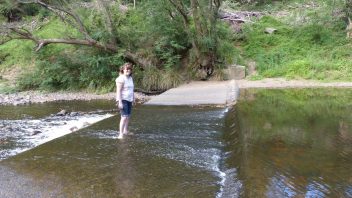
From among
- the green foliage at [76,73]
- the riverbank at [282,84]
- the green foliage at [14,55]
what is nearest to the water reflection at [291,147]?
the riverbank at [282,84]

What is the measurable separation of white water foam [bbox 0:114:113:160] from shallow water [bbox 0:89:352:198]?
0.79 m

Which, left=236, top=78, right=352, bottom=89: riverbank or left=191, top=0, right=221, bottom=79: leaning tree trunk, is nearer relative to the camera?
left=236, top=78, right=352, bottom=89: riverbank

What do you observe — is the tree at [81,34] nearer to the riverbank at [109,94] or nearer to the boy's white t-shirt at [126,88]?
the riverbank at [109,94]

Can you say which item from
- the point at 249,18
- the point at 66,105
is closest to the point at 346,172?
the point at 66,105

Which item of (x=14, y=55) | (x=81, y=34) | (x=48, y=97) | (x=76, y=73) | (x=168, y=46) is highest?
(x=81, y=34)

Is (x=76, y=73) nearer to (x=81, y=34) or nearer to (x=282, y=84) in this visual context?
(x=81, y=34)

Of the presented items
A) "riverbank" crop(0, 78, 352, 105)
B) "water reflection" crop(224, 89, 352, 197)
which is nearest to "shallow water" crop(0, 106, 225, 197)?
"water reflection" crop(224, 89, 352, 197)

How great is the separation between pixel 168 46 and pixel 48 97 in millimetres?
5543

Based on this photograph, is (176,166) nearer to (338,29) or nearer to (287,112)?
(287,112)

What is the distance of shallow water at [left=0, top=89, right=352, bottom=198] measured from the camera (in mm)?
5398

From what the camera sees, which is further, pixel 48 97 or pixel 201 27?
pixel 48 97

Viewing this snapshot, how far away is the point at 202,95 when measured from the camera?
14141 millimetres

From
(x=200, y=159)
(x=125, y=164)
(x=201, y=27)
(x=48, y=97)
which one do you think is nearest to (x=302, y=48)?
(x=201, y=27)

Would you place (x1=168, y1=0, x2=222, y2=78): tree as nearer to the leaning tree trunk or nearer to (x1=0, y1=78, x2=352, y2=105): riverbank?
the leaning tree trunk
